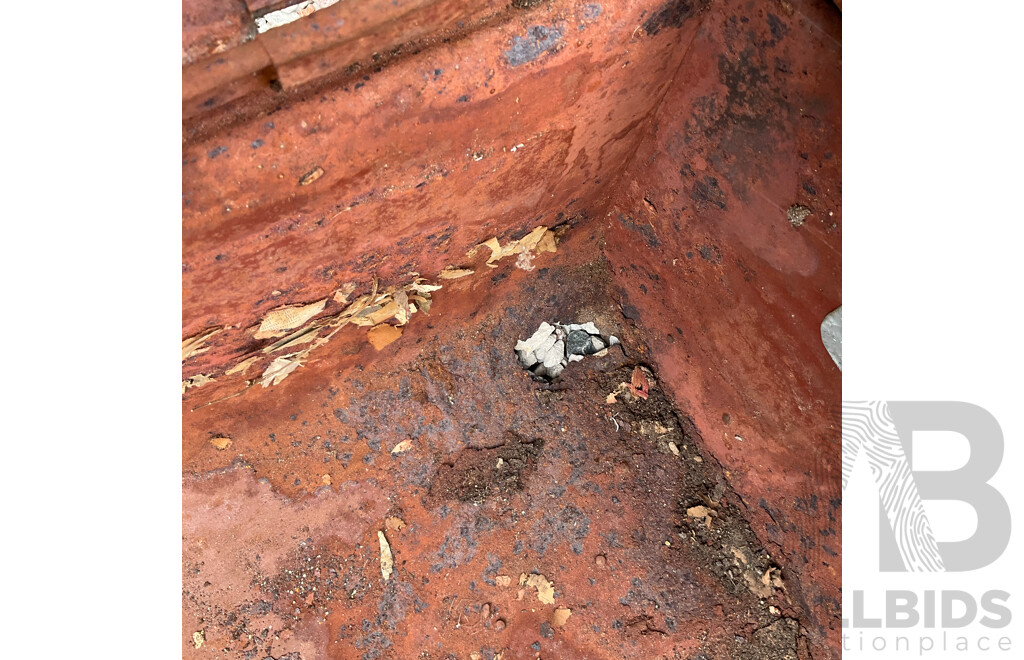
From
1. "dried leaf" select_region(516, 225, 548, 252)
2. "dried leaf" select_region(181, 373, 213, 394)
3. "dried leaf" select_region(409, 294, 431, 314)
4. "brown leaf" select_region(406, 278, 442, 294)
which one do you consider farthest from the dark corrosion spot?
"dried leaf" select_region(181, 373, 213, 394)

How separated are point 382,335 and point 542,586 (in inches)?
53.0

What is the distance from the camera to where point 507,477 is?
3148mm

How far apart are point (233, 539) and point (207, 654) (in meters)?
0.52

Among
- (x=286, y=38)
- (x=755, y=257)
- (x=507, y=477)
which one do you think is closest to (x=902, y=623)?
(x=755, y=257)

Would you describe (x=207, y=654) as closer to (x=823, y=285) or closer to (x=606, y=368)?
(x=606, y=368)

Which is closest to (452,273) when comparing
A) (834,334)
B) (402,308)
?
(402,308)

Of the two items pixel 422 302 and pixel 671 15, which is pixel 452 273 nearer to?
pixel 422 302

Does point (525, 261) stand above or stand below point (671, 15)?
below

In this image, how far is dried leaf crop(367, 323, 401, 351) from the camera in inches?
110

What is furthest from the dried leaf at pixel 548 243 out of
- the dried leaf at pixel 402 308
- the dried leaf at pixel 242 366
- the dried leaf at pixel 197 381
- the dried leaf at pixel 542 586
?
the dried leaf at pixel 542 586

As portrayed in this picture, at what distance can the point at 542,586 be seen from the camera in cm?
311

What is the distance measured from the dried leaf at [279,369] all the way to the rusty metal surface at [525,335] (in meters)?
0.09
